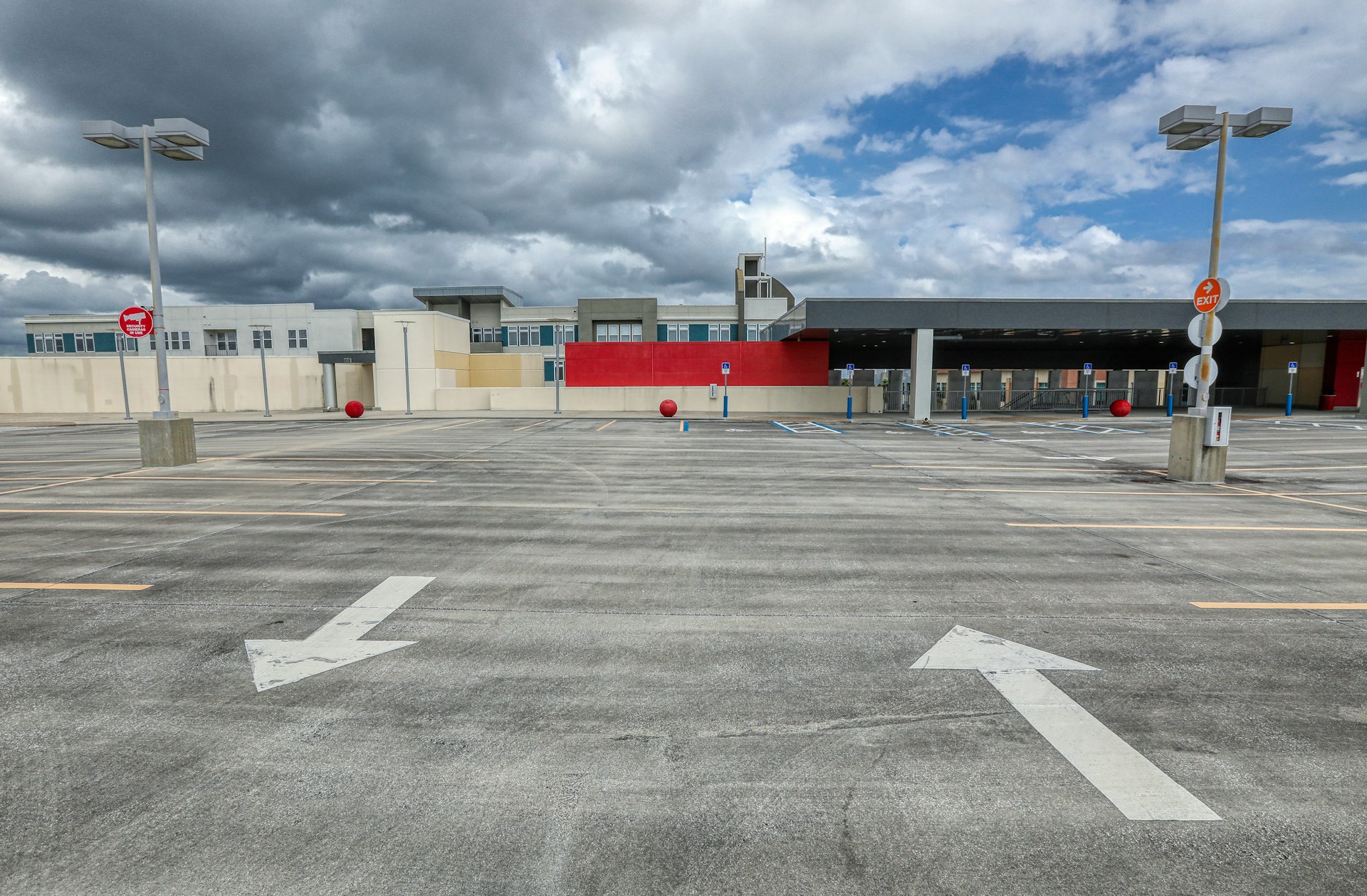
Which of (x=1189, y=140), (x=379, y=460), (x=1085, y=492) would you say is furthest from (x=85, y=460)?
(x=1189, y=140)

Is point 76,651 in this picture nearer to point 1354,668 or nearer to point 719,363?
point 1354,668

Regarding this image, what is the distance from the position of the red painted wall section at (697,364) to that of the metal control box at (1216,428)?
26.4 metres

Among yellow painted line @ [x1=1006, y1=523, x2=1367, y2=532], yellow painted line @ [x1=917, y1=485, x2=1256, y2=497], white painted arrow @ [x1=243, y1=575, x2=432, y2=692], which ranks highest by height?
white painted arrow @ [x1=243, y1=575, x2=432, y2=692]

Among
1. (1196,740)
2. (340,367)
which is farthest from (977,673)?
(340,367)

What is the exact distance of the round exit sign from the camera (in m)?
12.6

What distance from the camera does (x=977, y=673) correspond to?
4.50 meters

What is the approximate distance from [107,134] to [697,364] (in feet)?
94.0

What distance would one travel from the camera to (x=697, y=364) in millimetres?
39406

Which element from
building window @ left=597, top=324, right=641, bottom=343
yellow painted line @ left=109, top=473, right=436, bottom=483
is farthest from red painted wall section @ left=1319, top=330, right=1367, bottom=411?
yellow painted line @ left=109, top=473, right=436, bottom=483

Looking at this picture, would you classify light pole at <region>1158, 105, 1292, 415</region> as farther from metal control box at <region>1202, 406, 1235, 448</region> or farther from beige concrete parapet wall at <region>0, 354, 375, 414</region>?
beige concrete parapet wall at <region>0, 354, 375, 414</region>

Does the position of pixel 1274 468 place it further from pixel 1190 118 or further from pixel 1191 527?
pixel 1191 527

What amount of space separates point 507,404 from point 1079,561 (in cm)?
3655

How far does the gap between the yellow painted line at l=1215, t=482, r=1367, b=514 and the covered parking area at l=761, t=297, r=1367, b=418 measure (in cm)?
1727

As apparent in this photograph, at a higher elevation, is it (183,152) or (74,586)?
(183,152)
